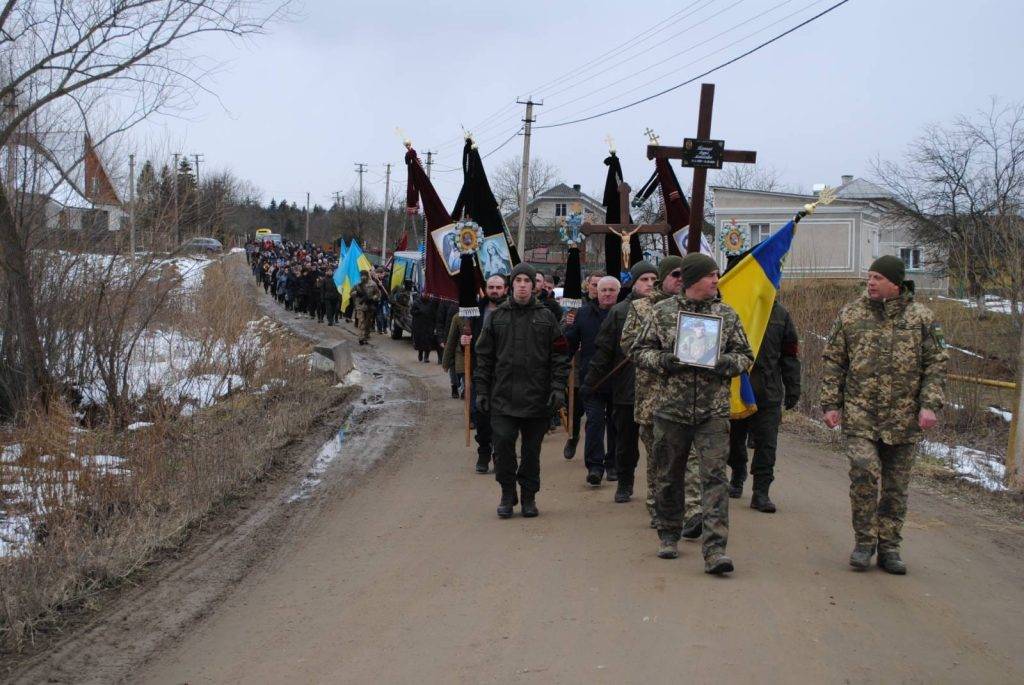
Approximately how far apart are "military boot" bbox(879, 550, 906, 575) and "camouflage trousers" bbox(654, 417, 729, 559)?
108 cm

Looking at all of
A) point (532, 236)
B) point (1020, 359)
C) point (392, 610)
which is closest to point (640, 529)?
point (392, 610)

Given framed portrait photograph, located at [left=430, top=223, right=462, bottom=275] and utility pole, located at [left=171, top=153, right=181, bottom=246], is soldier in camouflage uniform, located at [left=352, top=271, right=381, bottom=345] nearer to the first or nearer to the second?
utility pole, located at [left=171, top=153, right=181, bottom=246]

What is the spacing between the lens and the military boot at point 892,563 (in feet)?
23.8

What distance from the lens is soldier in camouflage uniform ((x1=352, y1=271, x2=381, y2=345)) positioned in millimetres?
29828

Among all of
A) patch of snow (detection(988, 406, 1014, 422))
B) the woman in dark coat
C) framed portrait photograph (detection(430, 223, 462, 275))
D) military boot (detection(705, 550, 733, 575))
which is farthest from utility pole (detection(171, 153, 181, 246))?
patch of snow (detection(988, 406, 1014, 422))

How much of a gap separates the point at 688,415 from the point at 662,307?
75 cm

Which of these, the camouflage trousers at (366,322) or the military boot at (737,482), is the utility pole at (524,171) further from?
the military boot at (737,482)

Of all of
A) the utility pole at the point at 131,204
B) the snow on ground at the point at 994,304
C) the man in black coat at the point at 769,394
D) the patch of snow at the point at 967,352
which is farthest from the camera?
the patch of snow at the point at 967,352

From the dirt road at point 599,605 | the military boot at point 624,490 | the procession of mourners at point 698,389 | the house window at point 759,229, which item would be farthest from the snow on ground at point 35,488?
the house window at point 759,229

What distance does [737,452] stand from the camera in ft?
32.1

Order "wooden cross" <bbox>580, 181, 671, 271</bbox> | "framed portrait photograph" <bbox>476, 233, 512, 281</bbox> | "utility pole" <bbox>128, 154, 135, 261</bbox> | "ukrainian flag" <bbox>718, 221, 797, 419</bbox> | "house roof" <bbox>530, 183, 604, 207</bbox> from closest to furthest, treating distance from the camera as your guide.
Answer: "ukrainian flag" <bbox>718, 221, 797, 419</bbox>, "wooden cross" <bbox>580, 181, 671, 271</bbox>, "framed portrait photograph" <bbox>476, 233, 512, 281</bbox>, "utility pole" <bbox>128, 154, 135, 261</bbox>, "house roof" <bbox>530, 183, 604, 207</bbox>

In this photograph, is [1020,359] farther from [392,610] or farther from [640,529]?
[392,610]

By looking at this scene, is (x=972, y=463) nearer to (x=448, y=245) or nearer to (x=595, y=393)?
(x=595, y=393)

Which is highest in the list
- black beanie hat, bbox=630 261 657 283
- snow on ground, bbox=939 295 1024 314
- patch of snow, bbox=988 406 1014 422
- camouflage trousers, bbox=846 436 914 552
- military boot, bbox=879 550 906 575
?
black beanie hat, bbox=630 261 657 283
